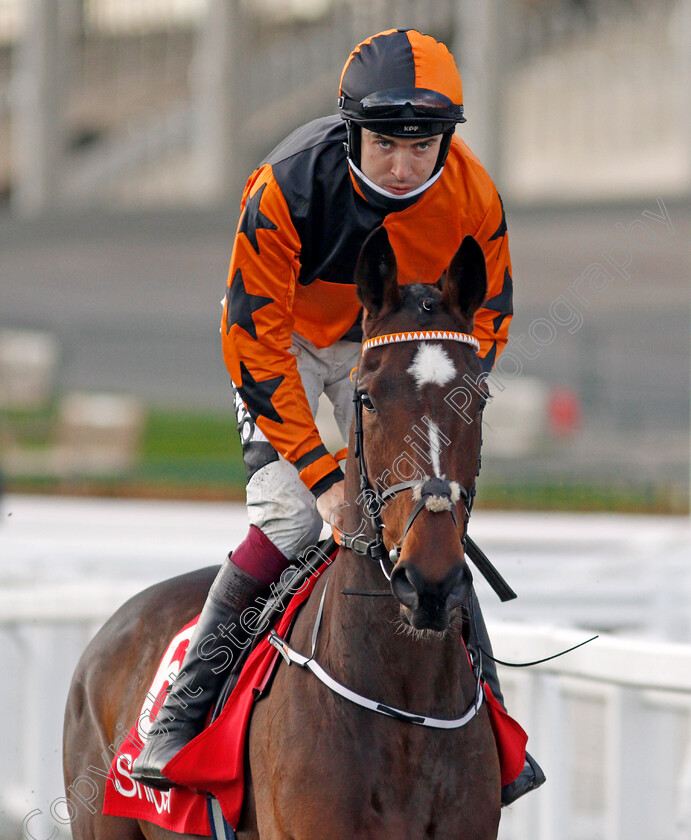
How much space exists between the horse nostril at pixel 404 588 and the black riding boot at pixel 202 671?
36.0 inches

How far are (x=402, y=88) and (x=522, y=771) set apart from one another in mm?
1771

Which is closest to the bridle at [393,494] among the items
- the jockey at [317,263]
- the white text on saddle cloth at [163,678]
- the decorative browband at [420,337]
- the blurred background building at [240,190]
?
the decorative browband at [420,337]

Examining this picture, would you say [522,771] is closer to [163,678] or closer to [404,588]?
[404,588]

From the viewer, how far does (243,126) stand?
802 inches

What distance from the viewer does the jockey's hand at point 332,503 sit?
3.01 m

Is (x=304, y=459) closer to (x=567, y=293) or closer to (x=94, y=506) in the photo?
(x=94, y=506)

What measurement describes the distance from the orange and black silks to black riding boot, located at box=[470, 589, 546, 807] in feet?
1.86

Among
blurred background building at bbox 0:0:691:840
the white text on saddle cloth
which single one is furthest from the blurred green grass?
the white text on saddle cloth

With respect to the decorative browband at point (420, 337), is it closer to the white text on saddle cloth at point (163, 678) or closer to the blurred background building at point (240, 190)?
the white text on saddle cloth at point (163, 678)

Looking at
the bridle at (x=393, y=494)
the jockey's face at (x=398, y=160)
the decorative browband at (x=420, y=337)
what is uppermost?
the jockey's face at (x=398, y=160)

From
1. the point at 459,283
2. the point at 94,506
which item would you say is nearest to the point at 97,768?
the point at 459,283

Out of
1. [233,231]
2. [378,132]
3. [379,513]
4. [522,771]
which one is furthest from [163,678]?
[233,231]

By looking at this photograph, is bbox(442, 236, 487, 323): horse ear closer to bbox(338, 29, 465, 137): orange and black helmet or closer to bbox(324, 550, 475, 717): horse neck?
bbox(338, 29, 465, 137): orange and black helmet

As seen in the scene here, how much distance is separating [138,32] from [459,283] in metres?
21.2
